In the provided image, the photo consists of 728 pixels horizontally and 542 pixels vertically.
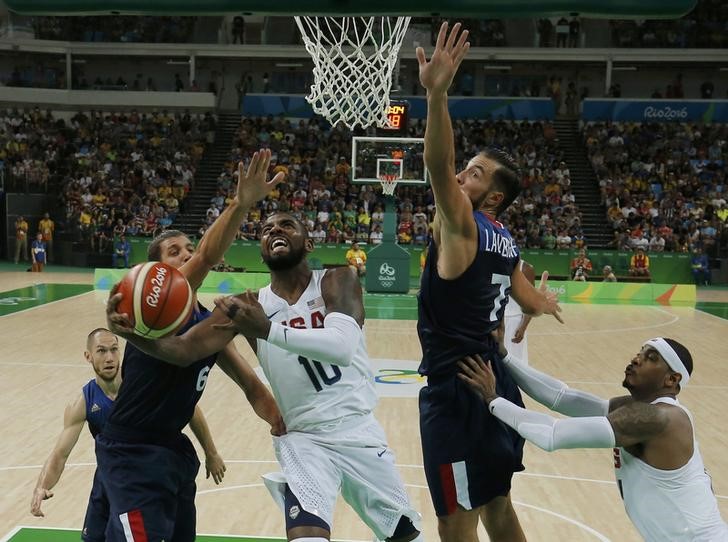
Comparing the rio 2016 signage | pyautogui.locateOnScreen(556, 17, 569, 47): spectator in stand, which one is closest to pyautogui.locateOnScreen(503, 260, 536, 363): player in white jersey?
the rio 2016 signage

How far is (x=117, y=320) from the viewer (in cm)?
320

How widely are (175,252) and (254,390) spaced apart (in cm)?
79

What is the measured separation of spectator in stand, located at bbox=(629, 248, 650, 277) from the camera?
21.9 m

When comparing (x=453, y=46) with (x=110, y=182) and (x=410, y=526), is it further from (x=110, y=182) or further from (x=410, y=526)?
(x=110, y=182)

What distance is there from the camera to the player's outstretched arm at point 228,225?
3.72 metres

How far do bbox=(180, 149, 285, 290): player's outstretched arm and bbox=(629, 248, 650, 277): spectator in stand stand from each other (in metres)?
19.8

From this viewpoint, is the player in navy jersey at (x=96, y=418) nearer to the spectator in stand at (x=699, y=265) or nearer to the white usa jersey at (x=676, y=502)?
the white usa jersey at (x=676, y=502)

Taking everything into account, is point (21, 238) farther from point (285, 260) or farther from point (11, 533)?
point (285, 260)

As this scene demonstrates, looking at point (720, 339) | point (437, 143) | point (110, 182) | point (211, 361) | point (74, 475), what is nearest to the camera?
point (437, 143)

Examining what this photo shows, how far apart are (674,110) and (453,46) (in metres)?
29.6

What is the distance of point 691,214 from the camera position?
2478 centimetres

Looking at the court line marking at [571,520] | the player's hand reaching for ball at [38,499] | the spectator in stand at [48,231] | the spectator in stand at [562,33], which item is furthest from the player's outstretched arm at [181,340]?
the spectator in stand at [562,33]

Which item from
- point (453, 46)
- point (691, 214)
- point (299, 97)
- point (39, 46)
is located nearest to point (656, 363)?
point (453, 46)

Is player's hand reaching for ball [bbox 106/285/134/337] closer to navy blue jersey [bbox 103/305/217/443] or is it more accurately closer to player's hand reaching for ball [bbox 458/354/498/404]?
navy blue jersey [bbox 103/305/217/443]
